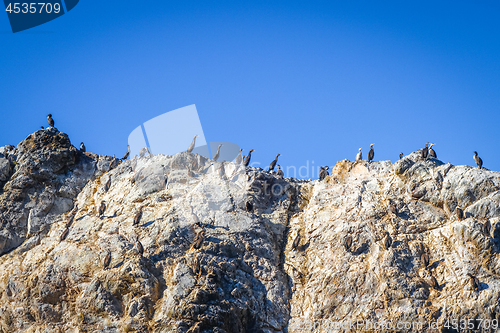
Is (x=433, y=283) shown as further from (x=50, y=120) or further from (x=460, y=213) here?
(x=50, y=120)

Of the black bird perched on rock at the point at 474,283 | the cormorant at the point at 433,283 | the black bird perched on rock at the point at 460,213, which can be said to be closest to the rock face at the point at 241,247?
the cormorant at the point at 433,283

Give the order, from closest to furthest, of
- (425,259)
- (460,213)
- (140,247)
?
(425,259) → (140,247) → (460,213)

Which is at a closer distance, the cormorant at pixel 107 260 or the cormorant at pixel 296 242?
the cormorant at pixel 107 260

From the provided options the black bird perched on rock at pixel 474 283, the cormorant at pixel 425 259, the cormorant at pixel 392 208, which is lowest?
the black bird perched on rock at pixel 474 283

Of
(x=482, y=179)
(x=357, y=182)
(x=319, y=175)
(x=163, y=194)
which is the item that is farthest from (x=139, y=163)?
(x=482, y=179)

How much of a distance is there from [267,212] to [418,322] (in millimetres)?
14751

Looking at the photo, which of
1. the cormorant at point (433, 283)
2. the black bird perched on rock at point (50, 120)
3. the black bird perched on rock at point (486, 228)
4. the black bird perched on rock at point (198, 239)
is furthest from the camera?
the black bird perched on rock at point (50, 120)

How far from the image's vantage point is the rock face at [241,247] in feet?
115

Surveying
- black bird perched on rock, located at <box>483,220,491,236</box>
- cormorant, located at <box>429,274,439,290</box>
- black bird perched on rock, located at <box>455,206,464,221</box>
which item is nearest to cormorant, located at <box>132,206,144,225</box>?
cormorant, located at <box>429,274,439,290</box>

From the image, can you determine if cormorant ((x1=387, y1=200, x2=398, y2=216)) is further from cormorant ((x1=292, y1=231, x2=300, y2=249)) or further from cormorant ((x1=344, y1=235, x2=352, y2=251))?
cormorant ((x1=292, y1=231, x2=300, y2=249))

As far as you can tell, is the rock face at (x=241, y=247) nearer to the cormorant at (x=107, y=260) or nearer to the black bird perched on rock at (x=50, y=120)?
the cormorant at (x=107, y=260)

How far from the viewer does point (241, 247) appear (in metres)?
39.2

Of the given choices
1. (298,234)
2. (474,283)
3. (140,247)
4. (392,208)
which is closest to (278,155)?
(298,234)

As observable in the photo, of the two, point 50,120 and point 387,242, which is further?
point 50,120
